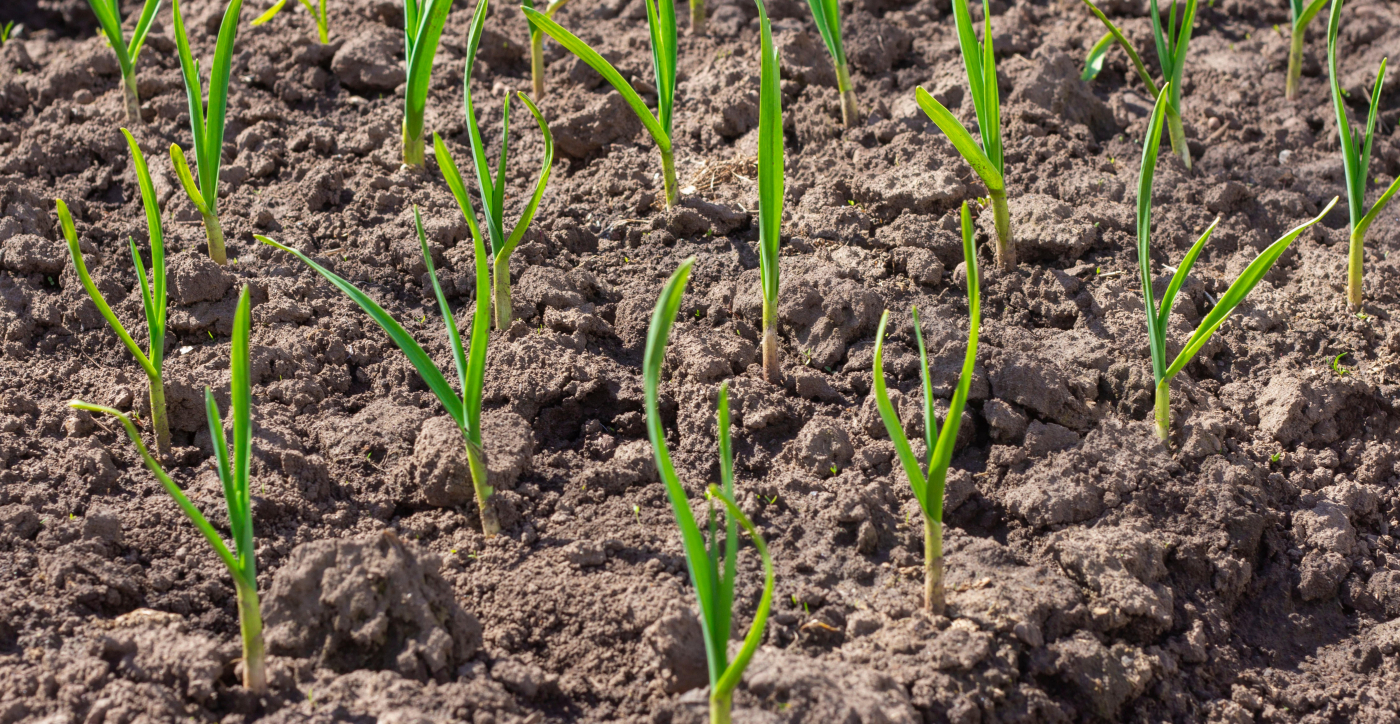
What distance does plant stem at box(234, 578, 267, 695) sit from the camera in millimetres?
1479

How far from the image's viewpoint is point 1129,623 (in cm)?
173

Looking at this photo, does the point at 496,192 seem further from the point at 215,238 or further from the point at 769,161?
the point at 215,238

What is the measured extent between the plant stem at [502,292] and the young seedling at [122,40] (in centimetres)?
116

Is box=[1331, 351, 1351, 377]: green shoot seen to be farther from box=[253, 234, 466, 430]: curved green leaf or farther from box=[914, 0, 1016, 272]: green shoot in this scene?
box=[253, 234, 466, 430]: curved green leaf

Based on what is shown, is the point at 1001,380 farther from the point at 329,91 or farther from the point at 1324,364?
the point at 329,91

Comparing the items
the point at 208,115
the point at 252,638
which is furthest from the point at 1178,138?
the point at 252,638

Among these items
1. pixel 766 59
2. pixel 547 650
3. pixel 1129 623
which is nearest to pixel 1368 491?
pixel 1129 623

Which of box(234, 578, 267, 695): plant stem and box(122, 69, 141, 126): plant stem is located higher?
box(122, 69, 141, 126): plant stem

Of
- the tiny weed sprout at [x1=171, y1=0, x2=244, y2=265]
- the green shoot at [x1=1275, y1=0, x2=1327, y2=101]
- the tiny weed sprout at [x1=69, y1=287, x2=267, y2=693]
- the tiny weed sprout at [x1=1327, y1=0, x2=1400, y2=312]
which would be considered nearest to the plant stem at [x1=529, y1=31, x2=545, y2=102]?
the tiny weed sprout at [x1=171, y1=0, x2=244, y2=265]

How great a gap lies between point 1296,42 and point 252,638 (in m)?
2.85

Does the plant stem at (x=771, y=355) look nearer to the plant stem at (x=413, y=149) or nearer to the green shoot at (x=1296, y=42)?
the plant stem at (x=413, y=149)

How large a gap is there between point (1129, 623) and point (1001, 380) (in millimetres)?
510

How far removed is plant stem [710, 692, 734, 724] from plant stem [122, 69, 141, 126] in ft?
7.57

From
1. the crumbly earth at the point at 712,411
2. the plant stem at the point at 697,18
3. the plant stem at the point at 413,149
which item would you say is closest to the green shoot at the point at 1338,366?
the crumbly earth at the point at 712,411
